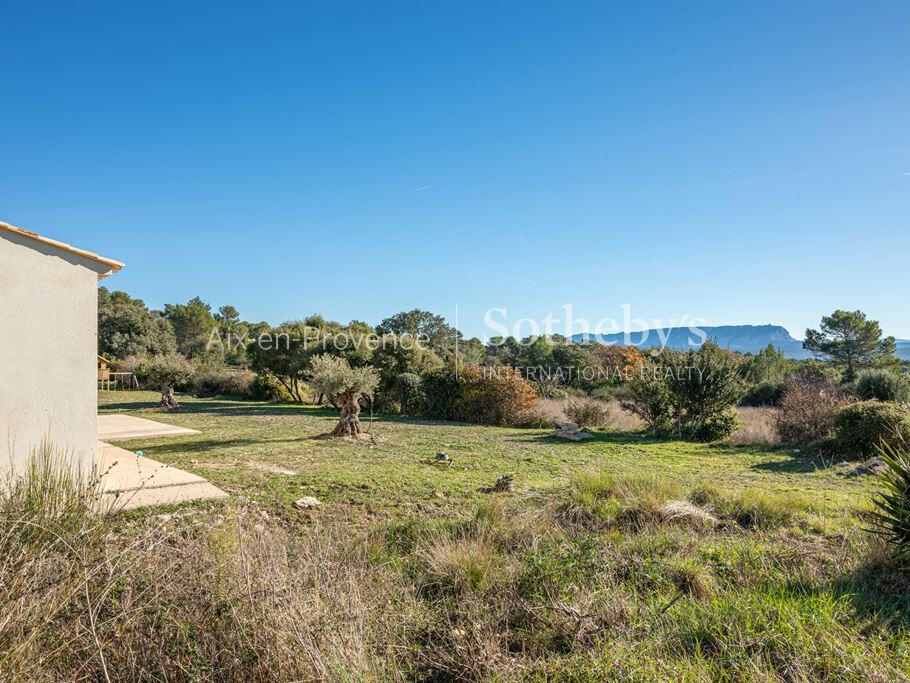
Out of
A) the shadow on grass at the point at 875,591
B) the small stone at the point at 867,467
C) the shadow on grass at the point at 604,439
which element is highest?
the shadow on grass at the point at 875,591

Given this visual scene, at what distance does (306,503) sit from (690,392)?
12.6 meters

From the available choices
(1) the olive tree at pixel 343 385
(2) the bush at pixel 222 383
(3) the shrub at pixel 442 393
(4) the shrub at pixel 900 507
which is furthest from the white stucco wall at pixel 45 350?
(2) the bush at pixel 222 383

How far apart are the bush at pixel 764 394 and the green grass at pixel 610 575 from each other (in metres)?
15.9

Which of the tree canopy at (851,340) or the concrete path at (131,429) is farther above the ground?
the tree canopy at (851,340)

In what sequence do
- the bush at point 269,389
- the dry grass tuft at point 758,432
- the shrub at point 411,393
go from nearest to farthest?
the dry grass tuft at point 758,432 < the shrub at point 411,393 < the bush at point 269,389

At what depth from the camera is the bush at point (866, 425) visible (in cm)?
1020

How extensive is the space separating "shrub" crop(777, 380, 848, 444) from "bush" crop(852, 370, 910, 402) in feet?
4.70

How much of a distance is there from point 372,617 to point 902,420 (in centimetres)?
1204

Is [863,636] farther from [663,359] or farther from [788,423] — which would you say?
[663,359]

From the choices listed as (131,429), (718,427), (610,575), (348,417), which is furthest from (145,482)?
(718,427)

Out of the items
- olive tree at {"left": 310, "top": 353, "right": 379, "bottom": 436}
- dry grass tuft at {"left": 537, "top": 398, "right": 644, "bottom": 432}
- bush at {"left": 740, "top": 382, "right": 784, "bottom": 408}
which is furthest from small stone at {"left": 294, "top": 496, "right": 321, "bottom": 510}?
bush at {"left": 740, "top": 382, "right": 784, "bottom": 408}

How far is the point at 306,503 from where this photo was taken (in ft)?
20.5

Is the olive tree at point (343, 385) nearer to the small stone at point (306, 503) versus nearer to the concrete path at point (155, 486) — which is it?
the concrete path at point (155, 486)

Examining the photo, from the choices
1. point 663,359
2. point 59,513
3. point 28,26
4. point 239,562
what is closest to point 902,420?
point 663,359
